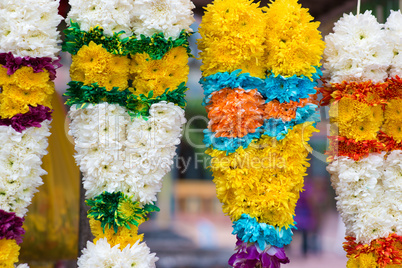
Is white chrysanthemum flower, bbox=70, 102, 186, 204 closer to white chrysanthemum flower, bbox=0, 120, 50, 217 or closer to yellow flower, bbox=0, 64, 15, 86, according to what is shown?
white chrysanthemum flower, bbox=0, 120, 50, 217

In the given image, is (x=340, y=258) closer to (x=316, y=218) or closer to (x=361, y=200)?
(x=316, y=218)

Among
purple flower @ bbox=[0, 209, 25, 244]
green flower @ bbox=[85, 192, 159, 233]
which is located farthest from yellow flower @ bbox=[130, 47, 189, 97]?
purple flower @ bbox=[0, 209, 25, 244]

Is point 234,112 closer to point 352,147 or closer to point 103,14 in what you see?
point 352,147

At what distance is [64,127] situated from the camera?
164 inches

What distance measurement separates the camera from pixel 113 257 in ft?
8.47

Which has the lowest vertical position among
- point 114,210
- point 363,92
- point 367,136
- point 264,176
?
point 114,210

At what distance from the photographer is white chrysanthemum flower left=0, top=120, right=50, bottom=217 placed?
2.64m

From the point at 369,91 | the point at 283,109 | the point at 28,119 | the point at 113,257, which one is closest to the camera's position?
the point at 113,257

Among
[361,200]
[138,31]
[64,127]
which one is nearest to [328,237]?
[361,200]

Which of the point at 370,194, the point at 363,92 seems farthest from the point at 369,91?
the point at 370,194

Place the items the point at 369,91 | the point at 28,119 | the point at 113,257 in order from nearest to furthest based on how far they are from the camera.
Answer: the point at 113,257 → the point at 28,119 → the point at 369,91

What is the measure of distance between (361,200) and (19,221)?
2318mm

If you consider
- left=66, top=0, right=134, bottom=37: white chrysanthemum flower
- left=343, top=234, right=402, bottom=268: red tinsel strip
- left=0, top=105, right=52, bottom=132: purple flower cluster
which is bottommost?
left=343, top=234, right=402, bottom=268: red tinsel strip

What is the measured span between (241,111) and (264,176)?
468 mm
